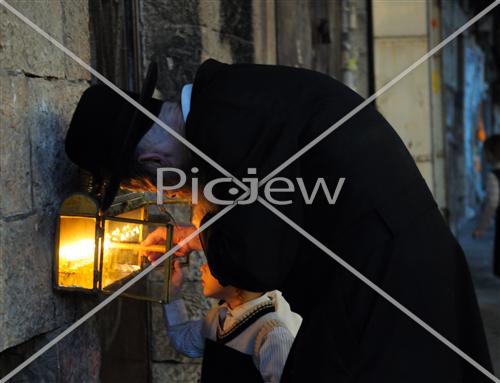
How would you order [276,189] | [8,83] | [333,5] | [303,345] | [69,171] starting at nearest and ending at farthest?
1. [276,189]
2. [303,345]
3. [8,83]
4. [69,171]
5. [333,5]

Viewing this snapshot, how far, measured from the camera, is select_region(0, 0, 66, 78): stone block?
2.59 metres

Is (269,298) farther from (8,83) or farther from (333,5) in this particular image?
(333,5)

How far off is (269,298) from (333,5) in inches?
247

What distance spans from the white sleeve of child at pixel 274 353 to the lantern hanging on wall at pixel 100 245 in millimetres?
410

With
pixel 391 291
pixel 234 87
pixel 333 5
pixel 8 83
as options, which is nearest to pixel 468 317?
pixel 391 291

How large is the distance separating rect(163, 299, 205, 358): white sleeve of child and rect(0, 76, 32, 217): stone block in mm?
1031

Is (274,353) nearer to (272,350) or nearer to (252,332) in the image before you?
(272,350)

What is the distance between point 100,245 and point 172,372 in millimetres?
1817

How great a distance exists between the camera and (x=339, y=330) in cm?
233

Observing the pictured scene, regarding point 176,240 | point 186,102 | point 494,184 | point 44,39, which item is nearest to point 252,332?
point 176,240

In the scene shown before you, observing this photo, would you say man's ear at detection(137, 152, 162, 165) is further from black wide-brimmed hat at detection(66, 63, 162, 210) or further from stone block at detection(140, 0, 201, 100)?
stone block at detection(140, 0, 201, 100)

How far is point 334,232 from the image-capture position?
234cm
